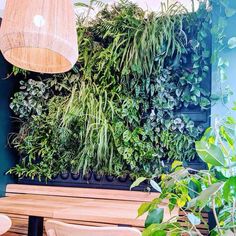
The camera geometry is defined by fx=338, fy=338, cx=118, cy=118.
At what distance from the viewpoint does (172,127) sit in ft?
10.3

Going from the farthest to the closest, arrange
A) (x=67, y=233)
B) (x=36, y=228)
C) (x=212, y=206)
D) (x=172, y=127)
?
(x=172, y=127) → (x=36, y=228) → (x=67, y=233) → (x=212, y=206)

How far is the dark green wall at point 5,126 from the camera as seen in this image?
3.52 m

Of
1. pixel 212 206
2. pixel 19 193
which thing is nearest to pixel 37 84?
pixel 19 193

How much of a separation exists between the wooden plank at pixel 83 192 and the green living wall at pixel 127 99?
0.45 ft

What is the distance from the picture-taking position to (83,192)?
331cm

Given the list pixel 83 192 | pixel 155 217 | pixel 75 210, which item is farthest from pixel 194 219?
pixel 83 192

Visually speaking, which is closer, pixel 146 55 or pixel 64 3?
pixel 64 3

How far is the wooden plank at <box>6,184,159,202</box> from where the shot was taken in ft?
10.2

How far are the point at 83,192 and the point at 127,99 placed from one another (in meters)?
1.01

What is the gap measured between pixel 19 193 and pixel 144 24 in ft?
6.98

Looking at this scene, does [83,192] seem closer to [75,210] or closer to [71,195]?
[71,195]

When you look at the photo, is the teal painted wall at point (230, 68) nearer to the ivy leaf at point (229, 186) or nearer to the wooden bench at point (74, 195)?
the wooden bench at point (74, 195)

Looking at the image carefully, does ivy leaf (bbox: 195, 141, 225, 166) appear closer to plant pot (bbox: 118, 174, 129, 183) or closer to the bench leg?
the bench leg

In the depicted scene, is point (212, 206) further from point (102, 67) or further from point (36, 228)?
point (102, 67)
